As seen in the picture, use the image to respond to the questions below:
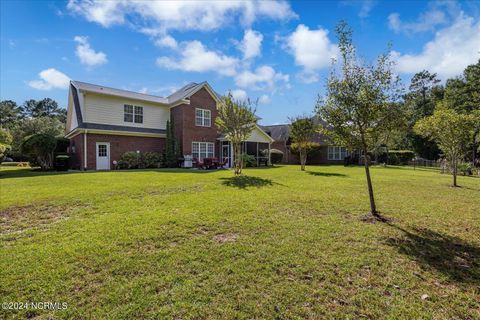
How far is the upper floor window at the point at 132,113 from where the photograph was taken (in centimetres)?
2159

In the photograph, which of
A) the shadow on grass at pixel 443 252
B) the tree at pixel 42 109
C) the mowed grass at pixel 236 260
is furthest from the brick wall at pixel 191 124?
the tree at pixel 42 109

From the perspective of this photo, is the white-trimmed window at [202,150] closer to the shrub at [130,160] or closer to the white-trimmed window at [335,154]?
the shrub at [130,160]

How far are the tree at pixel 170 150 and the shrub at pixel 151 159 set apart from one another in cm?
66

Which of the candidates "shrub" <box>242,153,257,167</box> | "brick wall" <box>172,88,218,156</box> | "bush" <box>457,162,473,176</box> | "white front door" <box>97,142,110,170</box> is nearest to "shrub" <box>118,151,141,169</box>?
"white front door" <box>97,142,110,170</box>

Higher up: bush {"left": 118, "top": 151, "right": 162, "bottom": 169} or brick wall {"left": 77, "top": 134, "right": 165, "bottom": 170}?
brick wall {"left": 77, "top": 134, "right": 165, "bottom": 170}

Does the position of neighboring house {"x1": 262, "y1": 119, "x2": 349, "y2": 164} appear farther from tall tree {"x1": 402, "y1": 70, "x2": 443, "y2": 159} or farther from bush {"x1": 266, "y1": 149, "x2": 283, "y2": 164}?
tall tree {"x1": 402, "y1": 70, "x2": 443, "y2": 159}

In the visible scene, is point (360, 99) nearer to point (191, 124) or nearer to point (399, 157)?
point (191, 124)

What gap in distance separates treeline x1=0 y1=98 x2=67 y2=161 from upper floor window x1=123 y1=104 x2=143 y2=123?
6057 mm

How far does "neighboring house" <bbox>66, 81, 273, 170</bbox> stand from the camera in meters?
19.6

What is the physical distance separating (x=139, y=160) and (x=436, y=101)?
43.6 meters

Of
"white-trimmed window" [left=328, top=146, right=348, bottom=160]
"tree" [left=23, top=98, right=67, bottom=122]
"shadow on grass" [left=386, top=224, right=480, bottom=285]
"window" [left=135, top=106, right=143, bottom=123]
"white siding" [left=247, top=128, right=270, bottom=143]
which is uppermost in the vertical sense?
"tree" [left=23, top=98, right=67, bottom=122]

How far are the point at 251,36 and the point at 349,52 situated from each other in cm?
1004

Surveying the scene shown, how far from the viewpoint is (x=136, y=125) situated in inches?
872

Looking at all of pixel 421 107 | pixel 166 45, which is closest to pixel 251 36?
pixel 166 45
